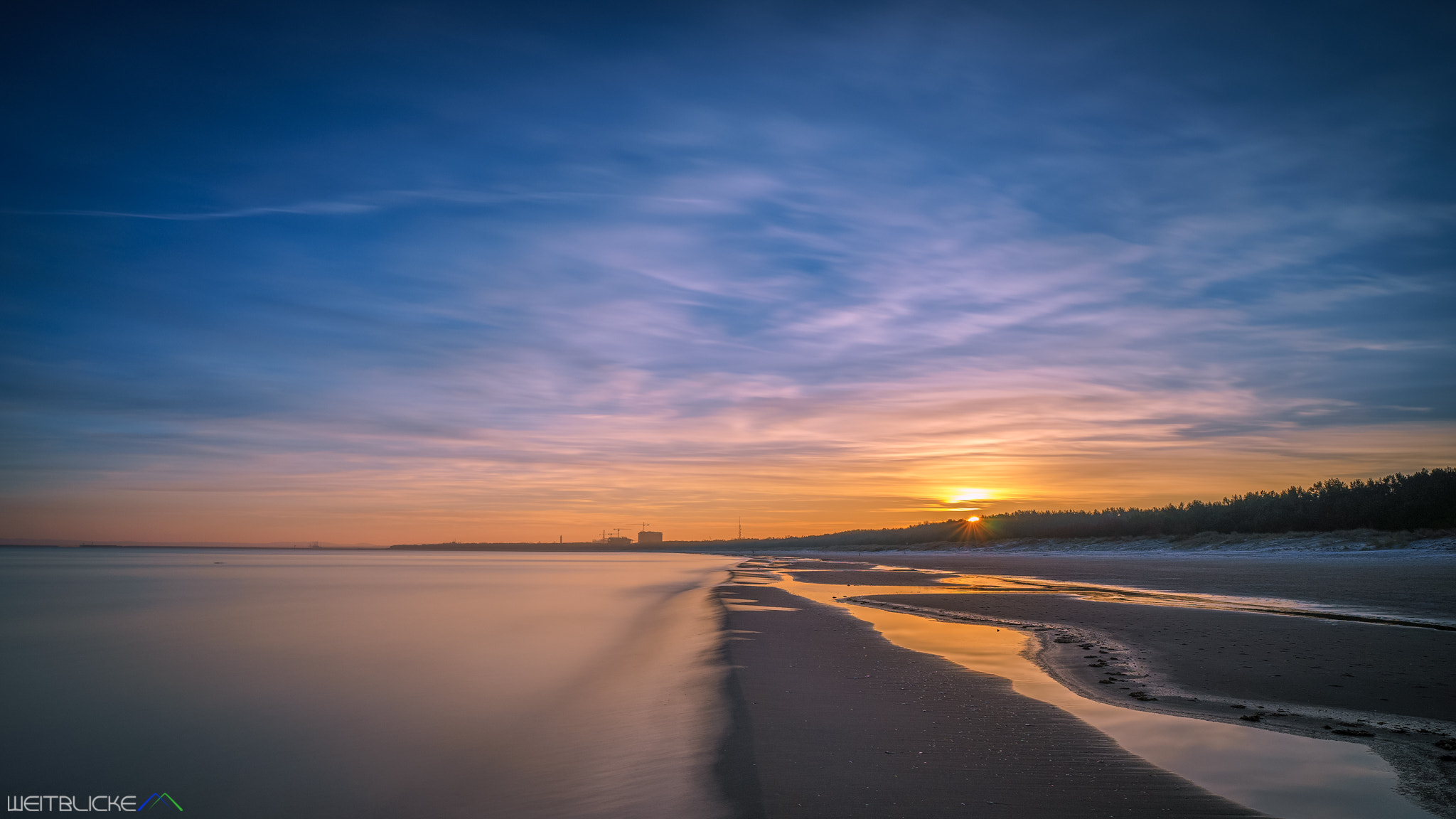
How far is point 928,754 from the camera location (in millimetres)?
5254

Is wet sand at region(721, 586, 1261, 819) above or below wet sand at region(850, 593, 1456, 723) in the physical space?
above

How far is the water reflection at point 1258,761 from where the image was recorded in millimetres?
4277

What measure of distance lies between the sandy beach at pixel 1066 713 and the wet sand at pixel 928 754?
0.02 m

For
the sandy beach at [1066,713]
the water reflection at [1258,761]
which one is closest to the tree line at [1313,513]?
the sandy beach at [1066,713]

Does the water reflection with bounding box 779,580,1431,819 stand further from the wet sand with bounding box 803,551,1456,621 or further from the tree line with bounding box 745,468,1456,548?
the tree line with bounding box 745,468,1456,548

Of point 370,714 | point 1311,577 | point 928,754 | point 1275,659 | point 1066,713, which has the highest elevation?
point 928,754

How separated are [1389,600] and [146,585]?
145 feet

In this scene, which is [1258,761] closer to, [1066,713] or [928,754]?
[1066,713]

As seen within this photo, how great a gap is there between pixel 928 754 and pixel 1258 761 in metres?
2.42

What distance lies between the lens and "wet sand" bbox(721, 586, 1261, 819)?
4262 millimetres

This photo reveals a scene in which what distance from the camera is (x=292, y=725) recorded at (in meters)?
7.16

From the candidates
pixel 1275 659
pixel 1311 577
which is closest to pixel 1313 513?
pixel 1311 577

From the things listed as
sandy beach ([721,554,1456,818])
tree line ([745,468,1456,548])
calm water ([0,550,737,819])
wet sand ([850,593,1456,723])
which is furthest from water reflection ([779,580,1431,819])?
tree line ([745,468,1456,548])

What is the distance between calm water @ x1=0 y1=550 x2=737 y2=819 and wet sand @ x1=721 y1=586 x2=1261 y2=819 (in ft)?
1.94
